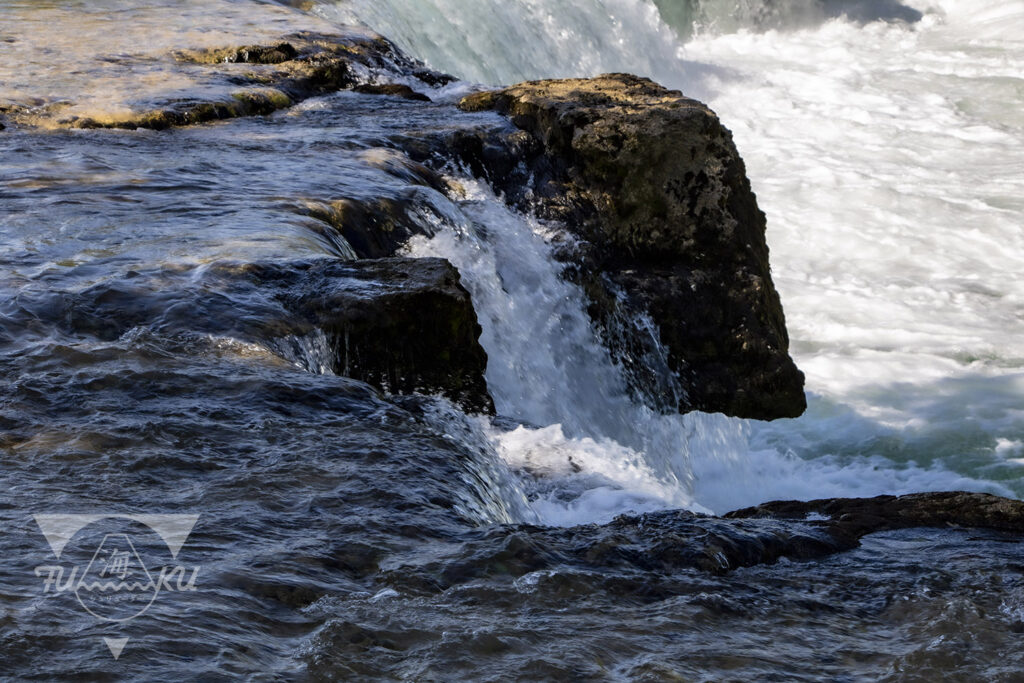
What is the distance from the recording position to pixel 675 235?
6340mm

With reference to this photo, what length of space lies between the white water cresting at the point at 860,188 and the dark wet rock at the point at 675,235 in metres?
0.50

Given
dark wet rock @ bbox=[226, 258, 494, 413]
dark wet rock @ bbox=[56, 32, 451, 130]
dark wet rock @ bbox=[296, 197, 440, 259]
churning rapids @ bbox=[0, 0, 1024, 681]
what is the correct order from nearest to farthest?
churning rapids @ bbox=[0, 0, 1024, 681] < dark wet rock @ bbox=[226, 258, 494, 413] < dark wet rock @ bbox=[296, 197, 440, 259] < dark wet rock @ bbox=[56, 32, 451, 130]

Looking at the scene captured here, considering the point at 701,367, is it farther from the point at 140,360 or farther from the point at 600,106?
the point at 140,360

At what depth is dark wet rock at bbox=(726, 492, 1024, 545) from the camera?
313 centimetres

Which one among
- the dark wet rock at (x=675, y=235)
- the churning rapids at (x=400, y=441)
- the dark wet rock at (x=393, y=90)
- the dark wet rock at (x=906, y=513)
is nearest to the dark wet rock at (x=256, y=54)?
the churning rapids at (x=400, y=441)

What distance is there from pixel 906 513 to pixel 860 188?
35.8ft

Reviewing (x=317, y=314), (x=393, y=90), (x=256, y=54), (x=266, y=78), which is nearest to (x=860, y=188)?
(x=393, y=90)

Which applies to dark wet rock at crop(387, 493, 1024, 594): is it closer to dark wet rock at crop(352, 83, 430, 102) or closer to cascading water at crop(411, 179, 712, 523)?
cascading water at crop(411, 179, 712, 523)

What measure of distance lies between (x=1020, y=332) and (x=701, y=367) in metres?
4.74

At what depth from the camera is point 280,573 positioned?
7.91ft

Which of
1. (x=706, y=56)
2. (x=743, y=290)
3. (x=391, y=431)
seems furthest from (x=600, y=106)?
(x=706, y=56)

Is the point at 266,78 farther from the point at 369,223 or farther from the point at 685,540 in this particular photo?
the point at 685,540

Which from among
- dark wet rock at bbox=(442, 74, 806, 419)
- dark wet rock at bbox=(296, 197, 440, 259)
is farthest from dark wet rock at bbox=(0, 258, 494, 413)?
dark wet rock at bbox=(442, 74, 806, 419)

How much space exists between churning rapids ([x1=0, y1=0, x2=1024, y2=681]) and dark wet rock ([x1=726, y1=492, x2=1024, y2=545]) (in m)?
0.09
